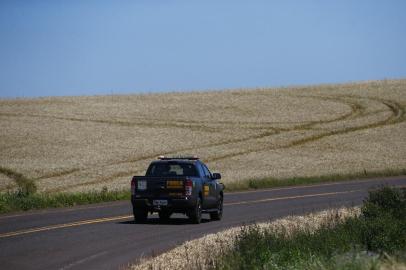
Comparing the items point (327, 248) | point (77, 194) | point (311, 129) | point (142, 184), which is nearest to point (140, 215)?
point (142, 184)

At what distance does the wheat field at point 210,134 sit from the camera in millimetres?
49500

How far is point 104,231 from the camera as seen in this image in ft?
70.8

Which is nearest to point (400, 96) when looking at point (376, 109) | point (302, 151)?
point (376, 109)

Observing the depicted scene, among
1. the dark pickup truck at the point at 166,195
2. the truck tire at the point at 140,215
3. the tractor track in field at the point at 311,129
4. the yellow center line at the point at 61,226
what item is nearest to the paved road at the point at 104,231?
the yellow center line at the point at 61,226

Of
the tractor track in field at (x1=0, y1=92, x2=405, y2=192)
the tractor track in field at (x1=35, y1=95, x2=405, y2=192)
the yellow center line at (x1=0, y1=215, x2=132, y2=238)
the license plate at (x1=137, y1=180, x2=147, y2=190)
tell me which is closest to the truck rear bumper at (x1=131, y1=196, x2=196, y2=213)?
the license plate at (x1=137, y1=180, x2=147, y2=190)

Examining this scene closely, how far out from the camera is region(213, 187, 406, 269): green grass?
A: 38.0 feet

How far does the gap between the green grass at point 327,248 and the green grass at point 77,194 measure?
546 inches

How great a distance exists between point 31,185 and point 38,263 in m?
27.5

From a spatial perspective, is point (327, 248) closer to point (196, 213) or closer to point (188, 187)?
point (188, 187)

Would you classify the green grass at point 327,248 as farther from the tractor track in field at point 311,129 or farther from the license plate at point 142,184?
the tractor track in field at point 311,129

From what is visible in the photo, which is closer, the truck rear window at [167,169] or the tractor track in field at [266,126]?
the truck rear window at [167,169]

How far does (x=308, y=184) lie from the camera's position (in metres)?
45.9

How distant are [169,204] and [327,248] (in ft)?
35.9

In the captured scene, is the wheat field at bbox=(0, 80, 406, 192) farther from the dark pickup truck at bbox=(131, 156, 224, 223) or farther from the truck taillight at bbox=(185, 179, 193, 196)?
the truck taillight at bbox=(185, 179, 193, 196)
